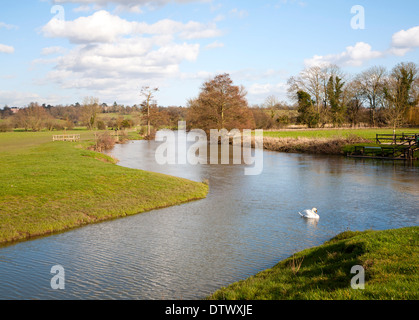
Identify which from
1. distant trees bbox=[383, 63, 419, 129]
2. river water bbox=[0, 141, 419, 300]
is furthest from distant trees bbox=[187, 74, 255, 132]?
river water bbox=[0, 141, 419, 300]

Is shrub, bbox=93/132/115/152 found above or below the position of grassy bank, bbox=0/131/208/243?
above

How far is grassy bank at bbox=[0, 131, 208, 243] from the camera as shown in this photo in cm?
1345

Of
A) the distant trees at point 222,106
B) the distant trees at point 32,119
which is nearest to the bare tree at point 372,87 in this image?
the distant trees at point 222,106

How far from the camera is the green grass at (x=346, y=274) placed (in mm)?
5749

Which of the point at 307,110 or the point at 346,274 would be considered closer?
the point at 346,274

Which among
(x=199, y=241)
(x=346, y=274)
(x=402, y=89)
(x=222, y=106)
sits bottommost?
(x=199, y=241)

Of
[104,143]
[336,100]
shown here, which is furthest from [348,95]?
[104,143]

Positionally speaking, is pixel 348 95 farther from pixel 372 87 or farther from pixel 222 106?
pixel 222 106

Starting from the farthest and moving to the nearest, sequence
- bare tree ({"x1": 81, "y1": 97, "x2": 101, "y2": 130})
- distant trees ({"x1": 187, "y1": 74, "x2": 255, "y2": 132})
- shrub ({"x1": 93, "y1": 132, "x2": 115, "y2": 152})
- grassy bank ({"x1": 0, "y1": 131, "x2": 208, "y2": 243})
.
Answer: bare tree ({"x1": 81, "y1": 97, "x2": 101, "y2": 130}) → distant trees ({"x1": 187, "y1": 74, "x2": 255, "y2": 132}) → shrub ({"x1": 93, "y1": 132, "x2": 115, "y2": 152}) → grassy bank ({"x1": 0, "y1": 131, "x2": 208, "y2": 243})

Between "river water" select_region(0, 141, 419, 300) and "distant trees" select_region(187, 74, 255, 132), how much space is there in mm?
33709

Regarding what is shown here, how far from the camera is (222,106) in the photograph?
56156 mm

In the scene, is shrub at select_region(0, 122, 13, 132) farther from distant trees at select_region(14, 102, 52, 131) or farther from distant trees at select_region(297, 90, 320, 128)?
distant trees at select_region(297, 90, 320, 128)

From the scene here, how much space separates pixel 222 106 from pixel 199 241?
45.5 m

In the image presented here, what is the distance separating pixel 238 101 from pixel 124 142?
2284cm
